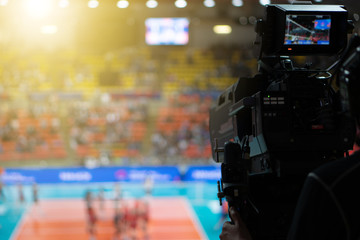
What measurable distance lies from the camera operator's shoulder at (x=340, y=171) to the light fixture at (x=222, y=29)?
63.5 feet

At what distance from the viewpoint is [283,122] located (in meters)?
1.60

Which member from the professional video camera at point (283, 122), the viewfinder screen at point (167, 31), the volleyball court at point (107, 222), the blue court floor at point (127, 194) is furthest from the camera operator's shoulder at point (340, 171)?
the viewfinder screen at point (167, 31)

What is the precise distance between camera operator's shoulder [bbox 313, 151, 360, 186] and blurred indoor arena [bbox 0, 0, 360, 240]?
8.67 meters

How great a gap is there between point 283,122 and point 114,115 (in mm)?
16929

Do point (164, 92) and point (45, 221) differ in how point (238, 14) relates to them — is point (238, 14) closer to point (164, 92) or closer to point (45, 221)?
point (164, 92)

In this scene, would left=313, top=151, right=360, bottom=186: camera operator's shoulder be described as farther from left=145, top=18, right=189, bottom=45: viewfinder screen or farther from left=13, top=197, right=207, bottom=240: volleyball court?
left=145, top=18, right=189, bottom=45: viewfinder screen

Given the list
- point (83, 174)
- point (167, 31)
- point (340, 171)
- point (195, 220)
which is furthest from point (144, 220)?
point (167, 31)

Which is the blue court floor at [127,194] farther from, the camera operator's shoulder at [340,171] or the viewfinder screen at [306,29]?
the camera operator's shoulder at [340,171]

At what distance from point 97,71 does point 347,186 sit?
65.8 ft

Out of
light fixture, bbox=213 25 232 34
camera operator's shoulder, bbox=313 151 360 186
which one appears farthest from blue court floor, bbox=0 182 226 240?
camera operator's shoulder, bbox=313 151 360 186

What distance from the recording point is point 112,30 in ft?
46.9

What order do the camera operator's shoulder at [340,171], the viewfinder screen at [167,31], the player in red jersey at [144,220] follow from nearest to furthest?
the camera operator's shoulder at [340,171] < the player in red jersey at [144,220] < the viewfinder screen at [167,31]

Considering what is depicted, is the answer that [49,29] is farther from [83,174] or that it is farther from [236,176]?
[236,176]

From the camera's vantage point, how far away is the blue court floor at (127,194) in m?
11.9
